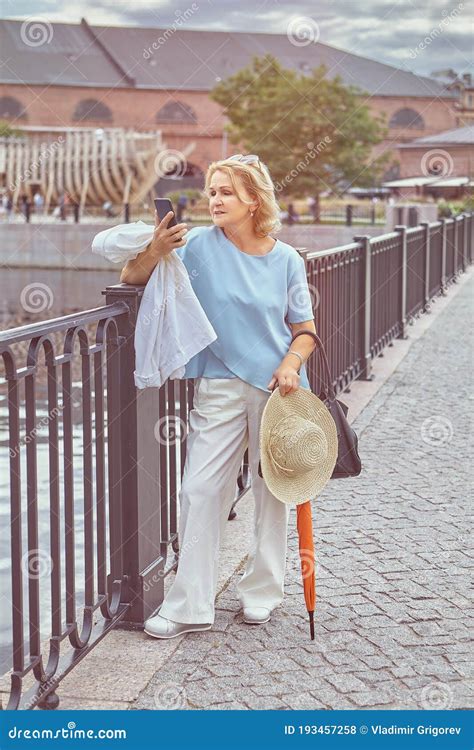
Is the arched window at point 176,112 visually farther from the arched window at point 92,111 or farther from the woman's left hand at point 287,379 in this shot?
the woman's left hand at point 287,379

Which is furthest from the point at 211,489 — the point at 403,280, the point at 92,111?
the point at 92,111

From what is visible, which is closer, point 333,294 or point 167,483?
point 167,483

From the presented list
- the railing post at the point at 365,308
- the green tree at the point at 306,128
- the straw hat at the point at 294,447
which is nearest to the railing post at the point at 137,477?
the straw hat at the point at 294,447

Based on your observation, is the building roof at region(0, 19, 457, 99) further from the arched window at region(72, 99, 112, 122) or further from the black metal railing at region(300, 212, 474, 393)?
the black metal railing at region(300, 212, 474, 393)

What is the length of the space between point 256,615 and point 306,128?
52643 millimetres

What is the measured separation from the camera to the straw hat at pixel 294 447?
4.00m

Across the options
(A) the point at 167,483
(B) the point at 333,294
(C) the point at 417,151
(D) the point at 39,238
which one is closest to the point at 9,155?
(D) the point at 39,238

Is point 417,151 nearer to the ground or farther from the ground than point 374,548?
farther from the ground

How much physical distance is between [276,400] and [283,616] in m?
0.88

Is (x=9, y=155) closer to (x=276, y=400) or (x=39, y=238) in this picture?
(x=39, y=238)

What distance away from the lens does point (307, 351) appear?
13.5ft

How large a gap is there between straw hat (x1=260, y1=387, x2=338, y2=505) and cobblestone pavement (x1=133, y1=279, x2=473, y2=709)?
0.54 m

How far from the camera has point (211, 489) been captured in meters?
4.12

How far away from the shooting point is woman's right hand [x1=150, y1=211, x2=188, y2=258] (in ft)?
12.4
